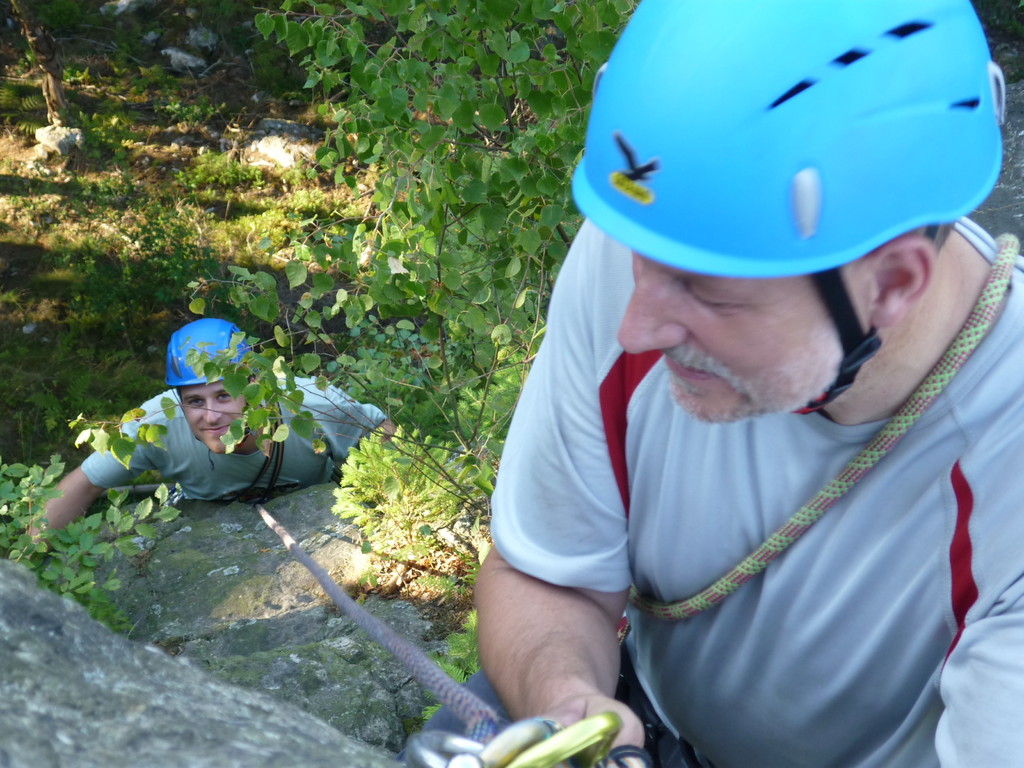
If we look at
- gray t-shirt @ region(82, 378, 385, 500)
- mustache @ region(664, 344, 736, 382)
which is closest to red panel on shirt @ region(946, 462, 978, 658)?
mustache @ region(664, 344, 736, 382)

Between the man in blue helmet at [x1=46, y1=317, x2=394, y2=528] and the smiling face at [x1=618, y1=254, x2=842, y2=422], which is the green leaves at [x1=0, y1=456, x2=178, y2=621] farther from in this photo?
the smiling face at [x1=618, y1=254, x2=842, y2=422]

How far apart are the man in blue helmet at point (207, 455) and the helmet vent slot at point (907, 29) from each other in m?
4.06

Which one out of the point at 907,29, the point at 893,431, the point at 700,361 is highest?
the point at 907,29

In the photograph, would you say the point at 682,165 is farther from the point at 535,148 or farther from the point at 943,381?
the point at 535,148

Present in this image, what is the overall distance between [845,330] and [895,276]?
0.13m

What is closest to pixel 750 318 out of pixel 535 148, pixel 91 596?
pixel 535 148

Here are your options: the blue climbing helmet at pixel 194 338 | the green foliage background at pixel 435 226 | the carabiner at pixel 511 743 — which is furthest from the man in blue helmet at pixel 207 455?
the carabiner at pixel 511 743

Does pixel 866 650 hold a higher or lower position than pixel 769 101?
lower

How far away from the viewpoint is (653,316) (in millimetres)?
1511

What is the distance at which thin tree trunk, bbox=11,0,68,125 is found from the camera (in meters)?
11.4

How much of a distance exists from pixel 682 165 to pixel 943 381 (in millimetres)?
576

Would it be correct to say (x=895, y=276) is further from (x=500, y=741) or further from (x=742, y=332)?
(x=500, y=741)

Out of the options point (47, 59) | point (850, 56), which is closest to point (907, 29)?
point (850, 56)

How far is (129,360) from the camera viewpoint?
970 cm
